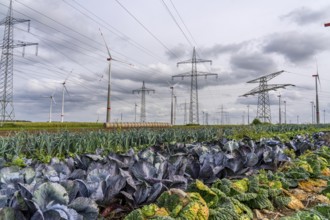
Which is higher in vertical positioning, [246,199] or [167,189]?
[167,189]

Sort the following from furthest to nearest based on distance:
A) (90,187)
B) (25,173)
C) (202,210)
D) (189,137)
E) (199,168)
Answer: (189,137) → (199,168) → (25,173) → (90,187) → (202,210)

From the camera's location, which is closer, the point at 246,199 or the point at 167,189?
the point at 167,189

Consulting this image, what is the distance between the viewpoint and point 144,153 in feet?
14.4

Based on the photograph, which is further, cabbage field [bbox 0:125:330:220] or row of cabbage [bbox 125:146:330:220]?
row of cabbage [bbox 125:146:330:220]

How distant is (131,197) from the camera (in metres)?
2.68

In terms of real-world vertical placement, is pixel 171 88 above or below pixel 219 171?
above

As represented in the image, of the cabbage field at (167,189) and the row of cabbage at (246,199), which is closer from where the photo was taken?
the cabbage field at (167,189)

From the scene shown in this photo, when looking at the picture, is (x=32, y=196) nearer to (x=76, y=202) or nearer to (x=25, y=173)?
(x=76, y=202)

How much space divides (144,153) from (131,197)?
66.8 inches

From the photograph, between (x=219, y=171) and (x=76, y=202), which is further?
(x=219, y=171)

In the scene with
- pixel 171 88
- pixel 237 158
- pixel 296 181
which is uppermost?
pixel 171 88

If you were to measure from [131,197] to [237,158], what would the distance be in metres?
1.90

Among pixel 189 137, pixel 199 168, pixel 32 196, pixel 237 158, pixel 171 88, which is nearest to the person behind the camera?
pixel 32 196

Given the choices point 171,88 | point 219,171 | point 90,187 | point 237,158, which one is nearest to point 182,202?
point 90,187
